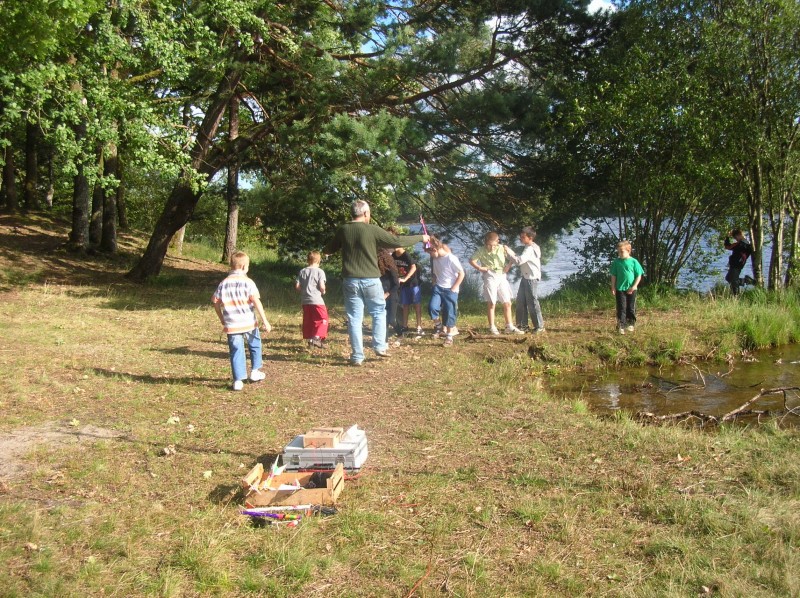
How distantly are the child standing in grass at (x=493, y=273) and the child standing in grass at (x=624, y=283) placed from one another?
5.32 feet

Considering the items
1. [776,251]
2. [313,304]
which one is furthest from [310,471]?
[776,251]

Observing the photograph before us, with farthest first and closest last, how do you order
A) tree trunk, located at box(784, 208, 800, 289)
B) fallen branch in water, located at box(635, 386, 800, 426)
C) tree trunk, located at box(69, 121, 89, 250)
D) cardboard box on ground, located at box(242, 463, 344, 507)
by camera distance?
tree trunk, located at box(69, 121, 89, 250) < tree trunk, located at box(784, 208, 800, 289) < fallen branch in water, located at box(635, 386, 800, 426) < cardboard box on ground, located at box(242, 463, 344, 507)

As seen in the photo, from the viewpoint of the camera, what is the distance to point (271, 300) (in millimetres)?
15305

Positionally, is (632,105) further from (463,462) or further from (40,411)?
(40,411)

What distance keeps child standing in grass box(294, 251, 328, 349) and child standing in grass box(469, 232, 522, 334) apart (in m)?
2.57

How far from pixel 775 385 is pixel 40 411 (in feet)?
28.7

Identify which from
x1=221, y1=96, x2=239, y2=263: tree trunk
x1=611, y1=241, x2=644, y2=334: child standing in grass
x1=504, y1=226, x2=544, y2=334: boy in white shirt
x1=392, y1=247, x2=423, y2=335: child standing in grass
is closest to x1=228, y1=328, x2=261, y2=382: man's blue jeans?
x1=392, y1=247, x2=423, y2=335: child standing in grass

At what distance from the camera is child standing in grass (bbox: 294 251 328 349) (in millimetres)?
10016

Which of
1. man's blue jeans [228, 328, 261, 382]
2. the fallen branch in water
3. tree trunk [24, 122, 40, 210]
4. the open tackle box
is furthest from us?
tree trunk [24, 122, 40, 210]

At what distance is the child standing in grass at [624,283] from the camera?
11102mm

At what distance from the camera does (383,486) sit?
5.15 m

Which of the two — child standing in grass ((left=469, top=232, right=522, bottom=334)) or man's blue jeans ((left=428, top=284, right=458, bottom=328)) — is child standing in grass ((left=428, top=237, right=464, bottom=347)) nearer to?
man's blue jeans ((left=428, top=284, right=458, bottom=328))

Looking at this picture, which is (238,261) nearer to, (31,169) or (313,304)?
(313,304)

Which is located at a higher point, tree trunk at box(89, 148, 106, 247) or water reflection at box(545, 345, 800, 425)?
tree trunk at box(89, 148, 106, 247)
